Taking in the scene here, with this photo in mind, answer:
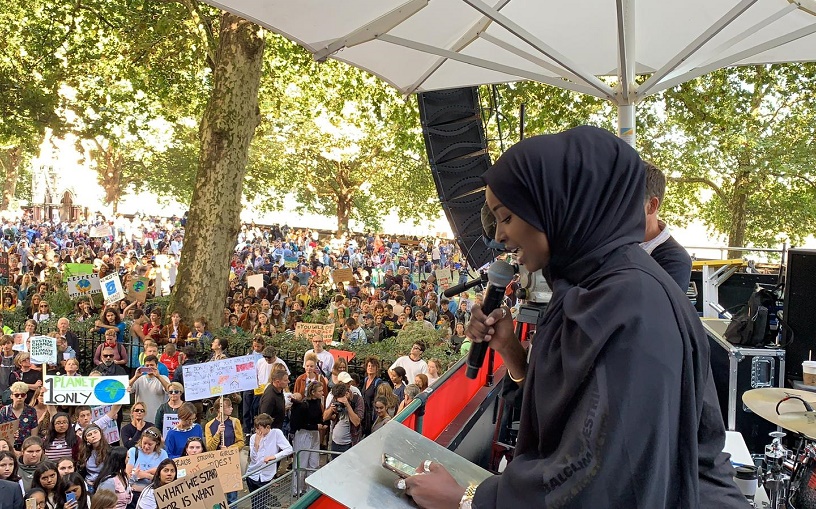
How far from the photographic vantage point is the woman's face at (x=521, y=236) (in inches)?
55.1

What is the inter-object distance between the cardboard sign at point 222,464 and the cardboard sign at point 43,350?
4149 mm

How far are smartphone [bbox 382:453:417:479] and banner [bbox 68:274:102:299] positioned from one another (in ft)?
49.1

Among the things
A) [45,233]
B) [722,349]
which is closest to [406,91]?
[722,349]

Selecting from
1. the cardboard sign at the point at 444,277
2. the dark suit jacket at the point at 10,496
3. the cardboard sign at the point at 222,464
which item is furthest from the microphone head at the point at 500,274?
the cardboard sign at the point at 444,277

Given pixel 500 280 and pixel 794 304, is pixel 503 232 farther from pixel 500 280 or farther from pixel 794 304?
pixel 794 304

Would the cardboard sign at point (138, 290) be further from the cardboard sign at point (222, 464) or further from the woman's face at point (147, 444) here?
the cardboard sign at point (222, 464)

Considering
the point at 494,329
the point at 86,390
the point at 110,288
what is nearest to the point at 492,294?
the point at 494,329

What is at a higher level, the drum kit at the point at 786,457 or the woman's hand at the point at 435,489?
the woman's hand at the point at 435,489

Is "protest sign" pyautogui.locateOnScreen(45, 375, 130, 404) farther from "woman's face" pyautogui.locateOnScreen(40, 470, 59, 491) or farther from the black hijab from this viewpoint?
the black hijab

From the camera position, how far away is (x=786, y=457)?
471 cm

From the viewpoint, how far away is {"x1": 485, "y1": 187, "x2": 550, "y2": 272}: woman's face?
1.40 meters

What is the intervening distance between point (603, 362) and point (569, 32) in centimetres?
611

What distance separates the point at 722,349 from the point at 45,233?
37.3m

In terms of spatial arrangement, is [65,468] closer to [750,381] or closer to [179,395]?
[179,395]
